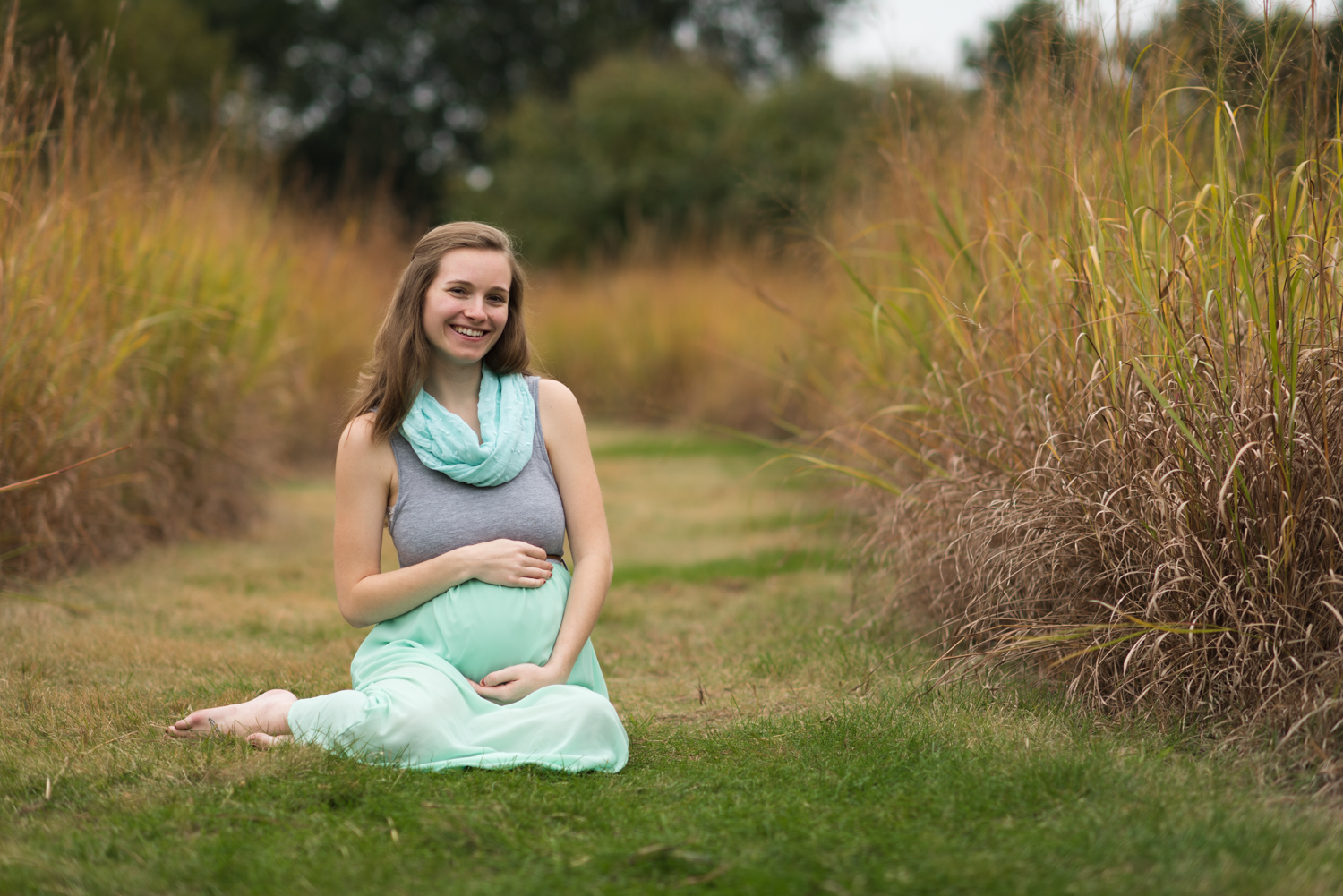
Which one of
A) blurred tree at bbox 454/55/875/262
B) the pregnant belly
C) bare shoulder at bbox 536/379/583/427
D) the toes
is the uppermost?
blurred tree at bbox 454/55/875/262

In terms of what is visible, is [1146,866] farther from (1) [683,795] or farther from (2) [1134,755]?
(1) [683,795]

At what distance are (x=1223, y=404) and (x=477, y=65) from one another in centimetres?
2577

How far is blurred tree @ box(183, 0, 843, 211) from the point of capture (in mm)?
24906

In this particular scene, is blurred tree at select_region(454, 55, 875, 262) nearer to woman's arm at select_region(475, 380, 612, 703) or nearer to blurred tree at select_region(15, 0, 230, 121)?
blurred tree at select_region(15, 0, 230, 121)

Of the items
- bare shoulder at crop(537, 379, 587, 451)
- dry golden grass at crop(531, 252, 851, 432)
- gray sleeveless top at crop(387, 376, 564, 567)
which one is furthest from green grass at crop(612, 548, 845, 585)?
dry golden grass at crop(531, 252, 851, 432)

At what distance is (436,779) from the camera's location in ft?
7.61

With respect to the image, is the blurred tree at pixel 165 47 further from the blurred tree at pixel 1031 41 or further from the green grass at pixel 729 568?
the blurred tree at pixel 1031 41

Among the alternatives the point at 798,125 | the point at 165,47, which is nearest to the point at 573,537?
the point at 798,125

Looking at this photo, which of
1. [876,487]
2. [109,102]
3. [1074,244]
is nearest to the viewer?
[1074,244]

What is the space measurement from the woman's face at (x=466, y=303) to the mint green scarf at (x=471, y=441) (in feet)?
0.46

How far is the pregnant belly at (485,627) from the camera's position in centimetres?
256

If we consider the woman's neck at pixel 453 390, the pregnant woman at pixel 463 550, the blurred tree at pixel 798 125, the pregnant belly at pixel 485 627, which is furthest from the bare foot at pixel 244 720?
the blurred tree at pixel 798 125

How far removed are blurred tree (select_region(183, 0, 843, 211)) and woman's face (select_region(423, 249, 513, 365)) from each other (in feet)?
73.4

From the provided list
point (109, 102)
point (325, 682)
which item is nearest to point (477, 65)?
point (109, 102)
